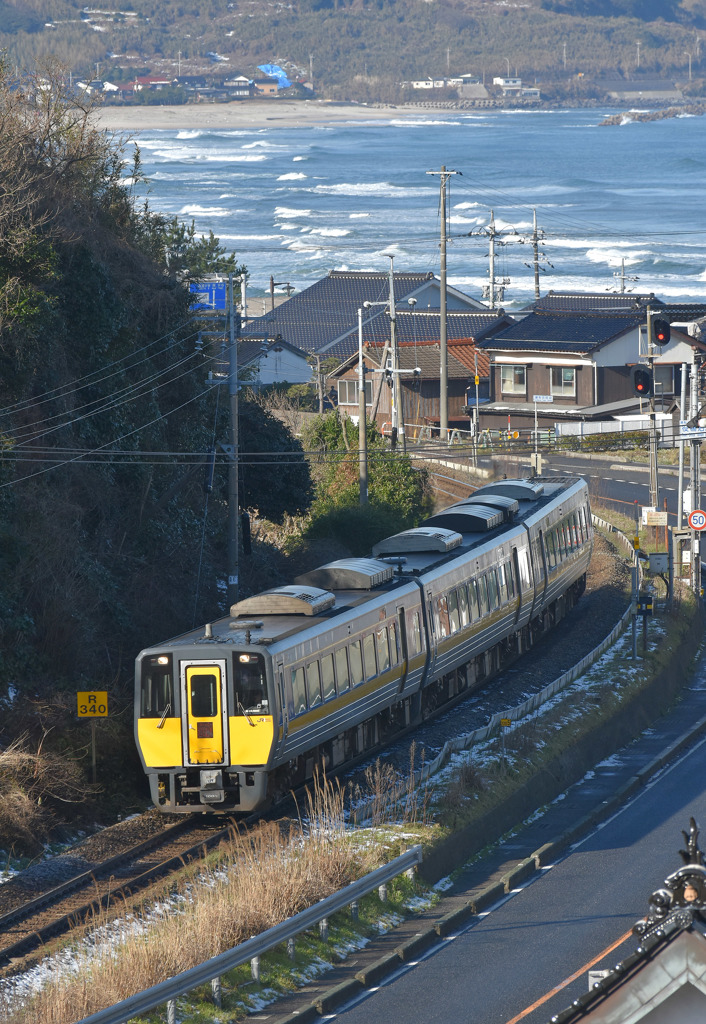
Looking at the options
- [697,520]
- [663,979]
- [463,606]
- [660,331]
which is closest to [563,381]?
[697,520]

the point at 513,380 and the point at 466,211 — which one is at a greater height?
the point at 466,211

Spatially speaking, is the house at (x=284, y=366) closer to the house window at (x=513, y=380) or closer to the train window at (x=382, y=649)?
the house window at (x=513, y=380)

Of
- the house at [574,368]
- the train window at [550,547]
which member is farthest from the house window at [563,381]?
the train window at [550,547]

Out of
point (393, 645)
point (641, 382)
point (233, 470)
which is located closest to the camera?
point (393, 645)

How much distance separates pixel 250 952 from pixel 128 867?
3702mm

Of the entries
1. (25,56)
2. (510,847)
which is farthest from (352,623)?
(25,56)

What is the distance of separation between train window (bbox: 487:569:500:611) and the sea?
57.0 m

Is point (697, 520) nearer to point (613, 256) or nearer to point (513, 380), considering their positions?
point (513, 380)

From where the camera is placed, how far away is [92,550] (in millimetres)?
22672

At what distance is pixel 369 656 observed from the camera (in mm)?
18250

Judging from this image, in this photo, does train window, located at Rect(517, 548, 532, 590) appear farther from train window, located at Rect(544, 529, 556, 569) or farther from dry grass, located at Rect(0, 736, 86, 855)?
dry grass, located at Rect(0, 736, 86, 855)

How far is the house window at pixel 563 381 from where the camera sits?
173 ft

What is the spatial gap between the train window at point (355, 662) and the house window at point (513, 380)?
120ft

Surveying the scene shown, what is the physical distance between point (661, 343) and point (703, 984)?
20708 mm
